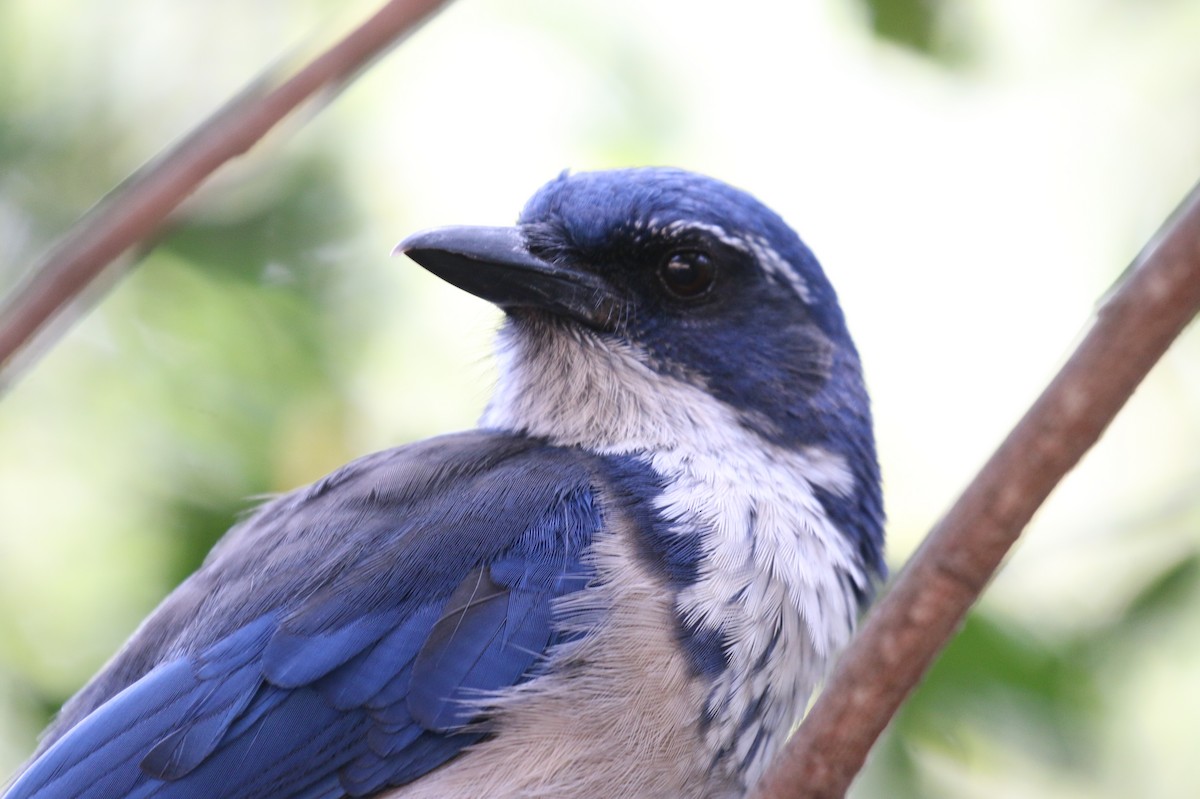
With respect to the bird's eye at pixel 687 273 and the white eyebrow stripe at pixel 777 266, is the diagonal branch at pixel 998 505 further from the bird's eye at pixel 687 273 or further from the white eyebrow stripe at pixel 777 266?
the white eyebrow stripe at pixel 777 266

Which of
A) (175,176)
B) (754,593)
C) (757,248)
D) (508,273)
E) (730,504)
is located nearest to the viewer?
(175,176)

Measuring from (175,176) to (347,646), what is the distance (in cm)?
158

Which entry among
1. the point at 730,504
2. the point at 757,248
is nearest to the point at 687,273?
the point at 757,248

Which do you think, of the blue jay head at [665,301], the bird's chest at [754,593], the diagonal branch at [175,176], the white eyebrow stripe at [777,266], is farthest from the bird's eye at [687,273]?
the diagonal branch at [175,176]

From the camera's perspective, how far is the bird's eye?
156 inches

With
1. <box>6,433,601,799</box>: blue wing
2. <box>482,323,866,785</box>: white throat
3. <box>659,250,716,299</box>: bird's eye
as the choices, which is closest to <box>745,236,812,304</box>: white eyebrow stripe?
<box>659,250,716,299</box>: bird's eye

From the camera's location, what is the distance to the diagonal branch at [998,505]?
202 centimetres

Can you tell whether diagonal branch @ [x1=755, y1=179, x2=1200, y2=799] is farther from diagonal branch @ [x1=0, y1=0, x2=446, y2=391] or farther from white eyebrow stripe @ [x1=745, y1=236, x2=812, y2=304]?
white eyebrow stripe @ [x1=745, y1=236, x2=812, y2=304]

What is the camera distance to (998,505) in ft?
6.81

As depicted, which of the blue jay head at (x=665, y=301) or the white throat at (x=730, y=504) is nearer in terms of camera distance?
the white throat at (x=730, y=504)

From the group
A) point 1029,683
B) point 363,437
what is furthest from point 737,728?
point 363,437

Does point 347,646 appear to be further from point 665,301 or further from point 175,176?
point 175,176

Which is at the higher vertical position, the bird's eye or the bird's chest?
the bird's eye

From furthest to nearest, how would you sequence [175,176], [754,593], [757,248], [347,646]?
[757,248], [754,593], [347,646], [175,176]
